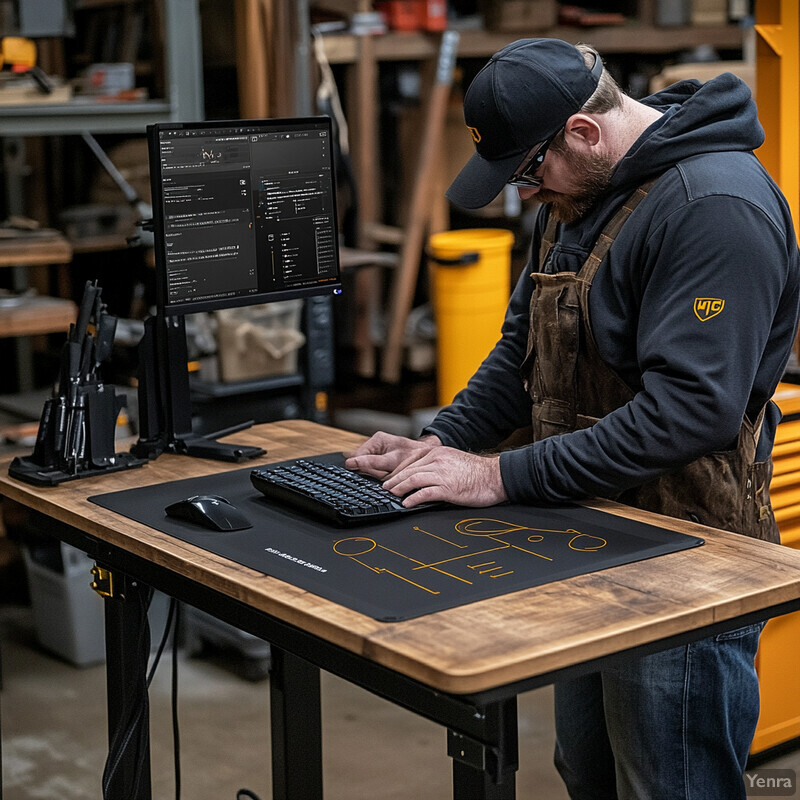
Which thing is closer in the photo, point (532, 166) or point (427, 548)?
point (427, 548)

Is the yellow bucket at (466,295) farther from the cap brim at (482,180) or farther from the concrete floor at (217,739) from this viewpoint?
the cap brim at (482,180)

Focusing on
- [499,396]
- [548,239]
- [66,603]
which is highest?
[548,239]

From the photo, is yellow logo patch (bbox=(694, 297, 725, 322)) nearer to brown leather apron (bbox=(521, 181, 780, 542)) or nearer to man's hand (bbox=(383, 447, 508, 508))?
brown leather apron (bbox=(521, 181, 780, 542))

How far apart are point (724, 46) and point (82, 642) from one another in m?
4.22

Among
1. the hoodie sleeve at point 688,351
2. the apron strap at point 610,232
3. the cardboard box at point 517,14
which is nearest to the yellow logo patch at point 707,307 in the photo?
the hoodie sleeve at point 688,351

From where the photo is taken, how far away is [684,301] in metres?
1.75

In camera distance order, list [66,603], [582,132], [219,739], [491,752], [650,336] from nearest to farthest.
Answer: [491,752], [650,336], [582,132], [219,739], [66,603]

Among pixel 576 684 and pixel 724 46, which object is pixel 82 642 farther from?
pixel 724 46

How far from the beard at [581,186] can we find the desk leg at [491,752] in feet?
2.93

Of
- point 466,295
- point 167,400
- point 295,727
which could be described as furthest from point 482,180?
point 466,295

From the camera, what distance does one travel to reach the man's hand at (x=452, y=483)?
184 centimetres

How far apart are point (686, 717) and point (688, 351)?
0.55 m

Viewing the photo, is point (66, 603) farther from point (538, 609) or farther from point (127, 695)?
point (538, 609)

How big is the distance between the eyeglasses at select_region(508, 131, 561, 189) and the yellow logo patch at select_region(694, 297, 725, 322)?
366 mm
